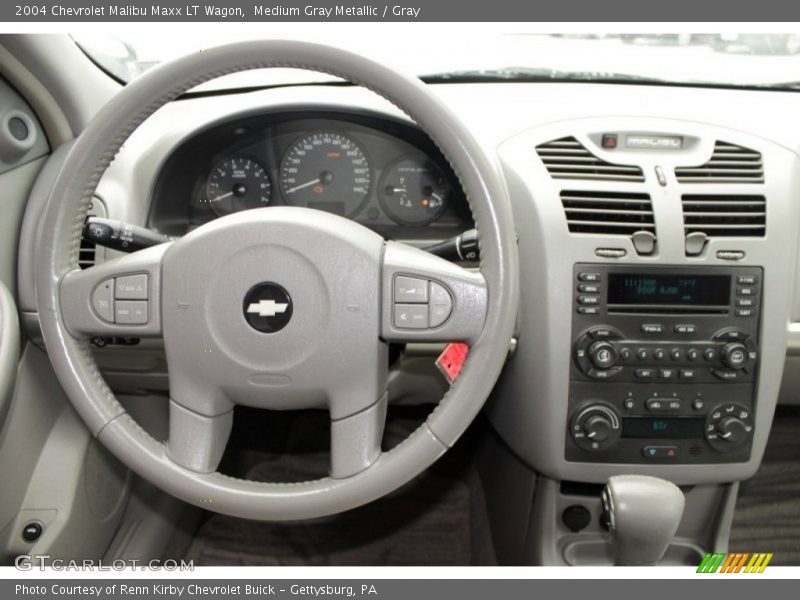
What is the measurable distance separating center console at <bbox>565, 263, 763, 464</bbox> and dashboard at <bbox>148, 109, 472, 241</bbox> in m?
0.41

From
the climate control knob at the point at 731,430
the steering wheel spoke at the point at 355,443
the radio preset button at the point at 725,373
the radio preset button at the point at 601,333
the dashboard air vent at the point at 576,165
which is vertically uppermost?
the dashboard air vent at the point at 576,165

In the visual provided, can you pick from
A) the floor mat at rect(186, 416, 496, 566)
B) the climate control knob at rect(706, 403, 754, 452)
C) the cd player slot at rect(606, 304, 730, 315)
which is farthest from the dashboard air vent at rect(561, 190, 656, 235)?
the floor mat at rect(186, 416, 496, 566)

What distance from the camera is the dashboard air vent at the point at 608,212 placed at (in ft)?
4.35

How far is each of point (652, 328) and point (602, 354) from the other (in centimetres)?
11

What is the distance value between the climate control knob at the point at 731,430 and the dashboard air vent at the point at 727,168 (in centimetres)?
47

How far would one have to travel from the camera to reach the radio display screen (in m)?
1.33

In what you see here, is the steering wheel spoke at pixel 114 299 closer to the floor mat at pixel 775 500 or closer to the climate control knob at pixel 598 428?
the climate control knob at pixel 598 428

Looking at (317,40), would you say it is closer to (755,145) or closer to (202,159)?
(202,159)

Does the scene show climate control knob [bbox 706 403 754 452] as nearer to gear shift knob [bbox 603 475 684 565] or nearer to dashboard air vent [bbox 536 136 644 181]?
gear shift knob [bbox 603 475 684 565]

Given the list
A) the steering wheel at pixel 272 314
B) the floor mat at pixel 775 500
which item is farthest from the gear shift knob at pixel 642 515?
the floor mat at pixel 775 500

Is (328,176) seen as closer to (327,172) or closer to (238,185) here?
(327,172)

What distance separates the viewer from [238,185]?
5.16ft

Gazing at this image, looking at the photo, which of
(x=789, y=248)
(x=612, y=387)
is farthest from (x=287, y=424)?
(x=789, y=248)

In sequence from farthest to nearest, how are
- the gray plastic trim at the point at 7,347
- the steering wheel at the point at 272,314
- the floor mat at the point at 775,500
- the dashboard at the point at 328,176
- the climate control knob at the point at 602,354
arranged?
1. the floor mat at the point at 775,500
2. the dashboard at the point at 328,176
3. the climate control knob at the point at 602,354
4. the gray plastic trim at the point at 7,347
5. the steering wheel at the point at 272,314
